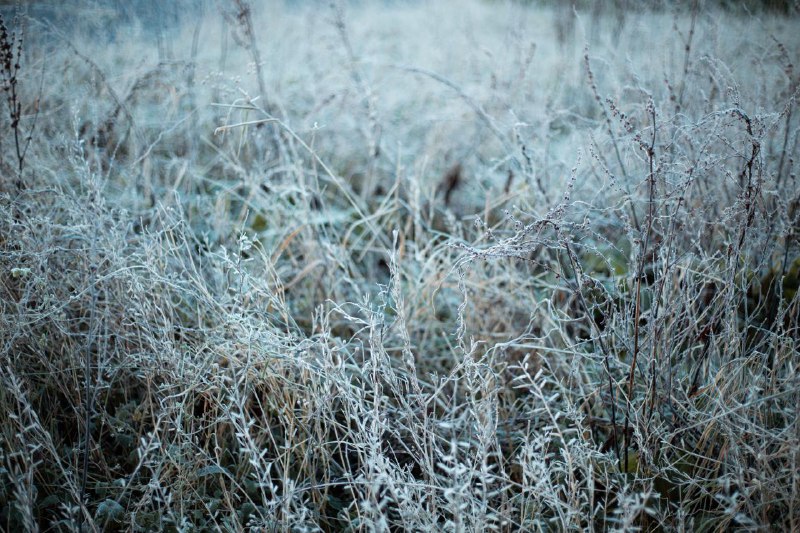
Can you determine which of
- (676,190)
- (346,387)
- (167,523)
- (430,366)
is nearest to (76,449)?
(167,523)

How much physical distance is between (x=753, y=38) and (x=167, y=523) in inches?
117

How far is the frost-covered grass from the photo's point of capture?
1.19m

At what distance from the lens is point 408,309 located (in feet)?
6.23

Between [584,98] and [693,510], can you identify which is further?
[584,98]

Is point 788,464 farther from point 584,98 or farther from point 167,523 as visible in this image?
point 584,98

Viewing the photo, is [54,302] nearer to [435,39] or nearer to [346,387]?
[346,387]

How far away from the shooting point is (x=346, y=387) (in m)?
1.29

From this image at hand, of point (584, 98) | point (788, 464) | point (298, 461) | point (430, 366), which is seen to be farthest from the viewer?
point (584, 98)

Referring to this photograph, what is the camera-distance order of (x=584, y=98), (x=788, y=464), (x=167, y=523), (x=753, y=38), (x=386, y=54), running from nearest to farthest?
1. (x=788, y=464)
2. (x=167, y=523)
3. (x=753, y=38)
4. (x=584, y=98)
5. (x=386, y=54)

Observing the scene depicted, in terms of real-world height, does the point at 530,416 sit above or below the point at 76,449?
below

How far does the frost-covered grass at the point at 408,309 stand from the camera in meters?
1.19

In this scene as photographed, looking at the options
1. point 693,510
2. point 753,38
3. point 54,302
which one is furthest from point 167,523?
point 753,38

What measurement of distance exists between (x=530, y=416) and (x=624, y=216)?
0.61 meters

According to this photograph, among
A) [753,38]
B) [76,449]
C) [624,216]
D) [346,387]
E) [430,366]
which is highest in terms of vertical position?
[753,38]
